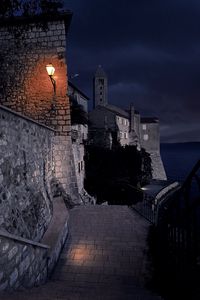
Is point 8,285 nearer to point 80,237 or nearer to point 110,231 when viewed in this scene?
point 80,237

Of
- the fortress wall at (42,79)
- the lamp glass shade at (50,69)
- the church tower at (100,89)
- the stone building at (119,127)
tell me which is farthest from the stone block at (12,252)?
the church tower at (100,89)

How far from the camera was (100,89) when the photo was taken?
68.1 metres

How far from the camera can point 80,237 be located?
945 cm

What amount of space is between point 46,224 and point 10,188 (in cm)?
271

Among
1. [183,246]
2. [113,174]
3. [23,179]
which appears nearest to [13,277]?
[23,179]

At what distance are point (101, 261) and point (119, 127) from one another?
4796cm

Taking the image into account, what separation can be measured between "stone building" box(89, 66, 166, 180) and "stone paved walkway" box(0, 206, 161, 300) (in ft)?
117

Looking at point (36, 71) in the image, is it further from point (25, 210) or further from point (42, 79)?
point (25, 210)

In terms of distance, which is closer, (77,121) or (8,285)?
A: (8,285)

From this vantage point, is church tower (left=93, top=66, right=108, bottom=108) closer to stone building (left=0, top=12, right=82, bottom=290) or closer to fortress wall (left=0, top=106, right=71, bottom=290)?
stone building (left=0, top=12, right=82, bottom=290)

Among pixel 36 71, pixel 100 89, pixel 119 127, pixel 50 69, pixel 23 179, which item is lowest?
pixel 23 179

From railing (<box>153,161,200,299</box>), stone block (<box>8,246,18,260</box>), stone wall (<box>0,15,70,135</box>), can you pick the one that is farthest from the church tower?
stone block (<box>8,246,18,260</box>)

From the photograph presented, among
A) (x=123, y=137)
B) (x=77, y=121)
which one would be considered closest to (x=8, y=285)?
(x=77, y=121)

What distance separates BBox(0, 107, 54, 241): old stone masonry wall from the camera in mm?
6230
